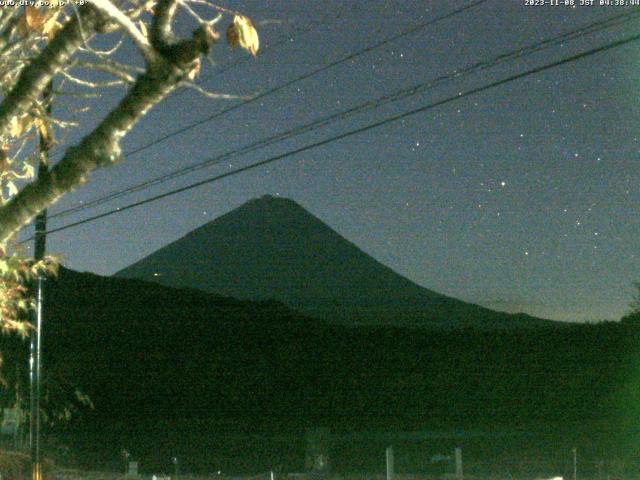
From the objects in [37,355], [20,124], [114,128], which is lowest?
Answer: [114,128]

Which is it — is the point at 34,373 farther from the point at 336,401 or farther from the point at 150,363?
the point at 150,363

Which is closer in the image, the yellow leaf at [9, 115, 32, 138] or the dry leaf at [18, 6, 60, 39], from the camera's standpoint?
the dry leaf at [18, 6, 60, 39]

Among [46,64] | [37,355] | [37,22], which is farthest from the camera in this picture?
[37,355]

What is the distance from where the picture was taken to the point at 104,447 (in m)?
38.8

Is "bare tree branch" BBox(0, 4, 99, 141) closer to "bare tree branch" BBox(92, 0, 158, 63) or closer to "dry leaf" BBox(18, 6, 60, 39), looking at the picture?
"bare tree branch" BBox(92, 0, 158, 63)

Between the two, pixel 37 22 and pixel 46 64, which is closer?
pixel 46 64

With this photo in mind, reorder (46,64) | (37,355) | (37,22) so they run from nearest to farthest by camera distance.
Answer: (46,64) < (37,22) < (37,355)

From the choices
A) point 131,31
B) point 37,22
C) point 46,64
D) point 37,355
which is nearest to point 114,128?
point 131,31

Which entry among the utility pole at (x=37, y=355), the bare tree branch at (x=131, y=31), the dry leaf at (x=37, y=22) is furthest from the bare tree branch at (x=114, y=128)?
the utility pole at (x=37, y=355)

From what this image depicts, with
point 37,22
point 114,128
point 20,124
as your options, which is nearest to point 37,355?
point 20,124

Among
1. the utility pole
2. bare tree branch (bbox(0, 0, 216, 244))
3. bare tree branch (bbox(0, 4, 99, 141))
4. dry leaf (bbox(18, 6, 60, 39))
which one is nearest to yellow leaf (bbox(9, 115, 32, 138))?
dry leaf (bbox(18, 6, 60, 39))

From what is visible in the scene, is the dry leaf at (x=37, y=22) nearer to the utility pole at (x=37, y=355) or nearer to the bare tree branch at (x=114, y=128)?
the bare tree branch at (x=114, y=128)

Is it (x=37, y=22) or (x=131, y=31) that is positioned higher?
(x=37, y=22)

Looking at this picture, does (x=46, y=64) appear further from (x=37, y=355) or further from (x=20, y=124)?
(x=37, y=355)
